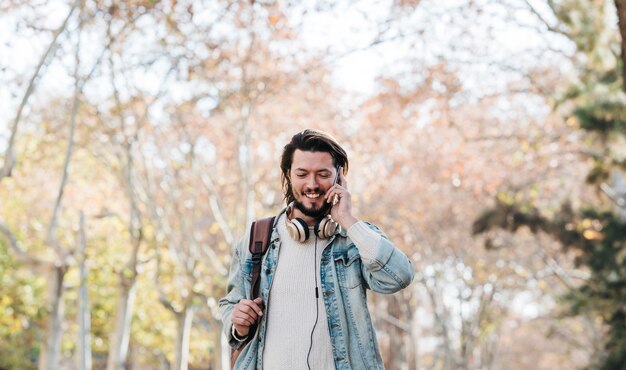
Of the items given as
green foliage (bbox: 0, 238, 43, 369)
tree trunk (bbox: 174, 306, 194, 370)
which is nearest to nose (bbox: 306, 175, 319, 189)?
tree trunk (bbox: 174, 306, 194, 370)

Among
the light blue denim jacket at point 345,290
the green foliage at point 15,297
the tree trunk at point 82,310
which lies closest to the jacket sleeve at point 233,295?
the light blue denim jacket at point 345,290

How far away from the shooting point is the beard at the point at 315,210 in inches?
140

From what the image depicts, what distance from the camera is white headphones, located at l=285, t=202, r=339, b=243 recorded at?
11.5 feet

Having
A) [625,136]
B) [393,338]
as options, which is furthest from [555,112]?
[393,338]

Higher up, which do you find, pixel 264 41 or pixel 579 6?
pixel 264 41

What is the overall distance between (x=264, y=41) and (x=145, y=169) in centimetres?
293

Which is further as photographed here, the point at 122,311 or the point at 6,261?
the point at 6,261

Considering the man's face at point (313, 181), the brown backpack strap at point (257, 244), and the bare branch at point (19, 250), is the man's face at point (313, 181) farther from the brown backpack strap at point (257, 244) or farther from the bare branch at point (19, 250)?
the bare branch at point (19, 250)

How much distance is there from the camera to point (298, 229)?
3486 millimetres

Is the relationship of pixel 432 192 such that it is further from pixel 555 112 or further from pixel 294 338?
pixel 294 338

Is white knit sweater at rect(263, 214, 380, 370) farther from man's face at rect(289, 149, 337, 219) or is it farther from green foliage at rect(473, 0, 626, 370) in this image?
green foliage at rect(473, 0, 626, 370)

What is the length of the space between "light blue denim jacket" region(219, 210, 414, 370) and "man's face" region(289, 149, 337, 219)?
149 millimetres

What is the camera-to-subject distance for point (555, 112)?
13.9m

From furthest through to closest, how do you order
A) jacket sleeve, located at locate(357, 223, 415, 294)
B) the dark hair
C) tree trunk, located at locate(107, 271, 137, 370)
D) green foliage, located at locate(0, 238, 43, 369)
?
green foliage, located at locate(0, 238, 43, 369), tree trunk, located at locate(107, 271, 137, 370), the dark hair, jacket sleeve, located at locate(357, 223, 415, 294)
